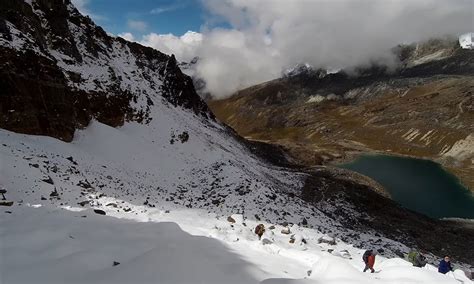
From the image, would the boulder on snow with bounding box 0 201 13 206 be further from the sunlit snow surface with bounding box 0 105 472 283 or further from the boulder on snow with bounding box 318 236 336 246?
the boulder on snow with bounding box 318 236 336 246

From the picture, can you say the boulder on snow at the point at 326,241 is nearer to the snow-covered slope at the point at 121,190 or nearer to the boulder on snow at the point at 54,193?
the snow-covered slope at the point at 121,190

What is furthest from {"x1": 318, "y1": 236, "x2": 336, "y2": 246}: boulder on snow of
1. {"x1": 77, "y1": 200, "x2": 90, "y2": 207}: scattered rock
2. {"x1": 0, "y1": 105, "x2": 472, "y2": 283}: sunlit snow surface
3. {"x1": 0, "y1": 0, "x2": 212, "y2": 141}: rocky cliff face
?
{"x1": 0, "y1": 0, "x2": 212, "y2": 141}: rocky cliff face

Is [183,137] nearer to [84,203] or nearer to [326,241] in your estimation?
[84,203]

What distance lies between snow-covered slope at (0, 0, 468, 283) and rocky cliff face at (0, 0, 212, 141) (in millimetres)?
159

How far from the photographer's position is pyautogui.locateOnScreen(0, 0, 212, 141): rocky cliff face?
32.4m

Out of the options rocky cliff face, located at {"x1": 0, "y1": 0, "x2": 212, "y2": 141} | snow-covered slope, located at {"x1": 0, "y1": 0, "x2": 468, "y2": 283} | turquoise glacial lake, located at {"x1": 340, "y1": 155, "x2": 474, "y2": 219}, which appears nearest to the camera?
snow-covered slope, located at {"x1": 0, "y1": 0, "x2": 468, "y2": 283}

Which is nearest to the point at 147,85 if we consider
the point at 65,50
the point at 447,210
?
the point at 65,50

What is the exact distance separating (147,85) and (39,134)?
3019 centimetres

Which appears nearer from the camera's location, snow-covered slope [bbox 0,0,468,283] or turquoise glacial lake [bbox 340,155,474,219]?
snow-covered slope [bbox 0,0,468,283]

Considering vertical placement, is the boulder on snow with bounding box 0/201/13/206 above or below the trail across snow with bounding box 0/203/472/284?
below

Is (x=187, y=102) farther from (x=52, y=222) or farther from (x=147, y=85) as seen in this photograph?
(x=52, y=222)

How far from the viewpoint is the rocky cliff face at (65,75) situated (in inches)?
1275

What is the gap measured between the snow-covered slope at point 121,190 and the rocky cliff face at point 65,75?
0.16 meters

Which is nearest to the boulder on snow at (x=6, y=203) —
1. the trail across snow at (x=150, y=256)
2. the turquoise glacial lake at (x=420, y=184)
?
the trail across snow at (x=150, y=256)
